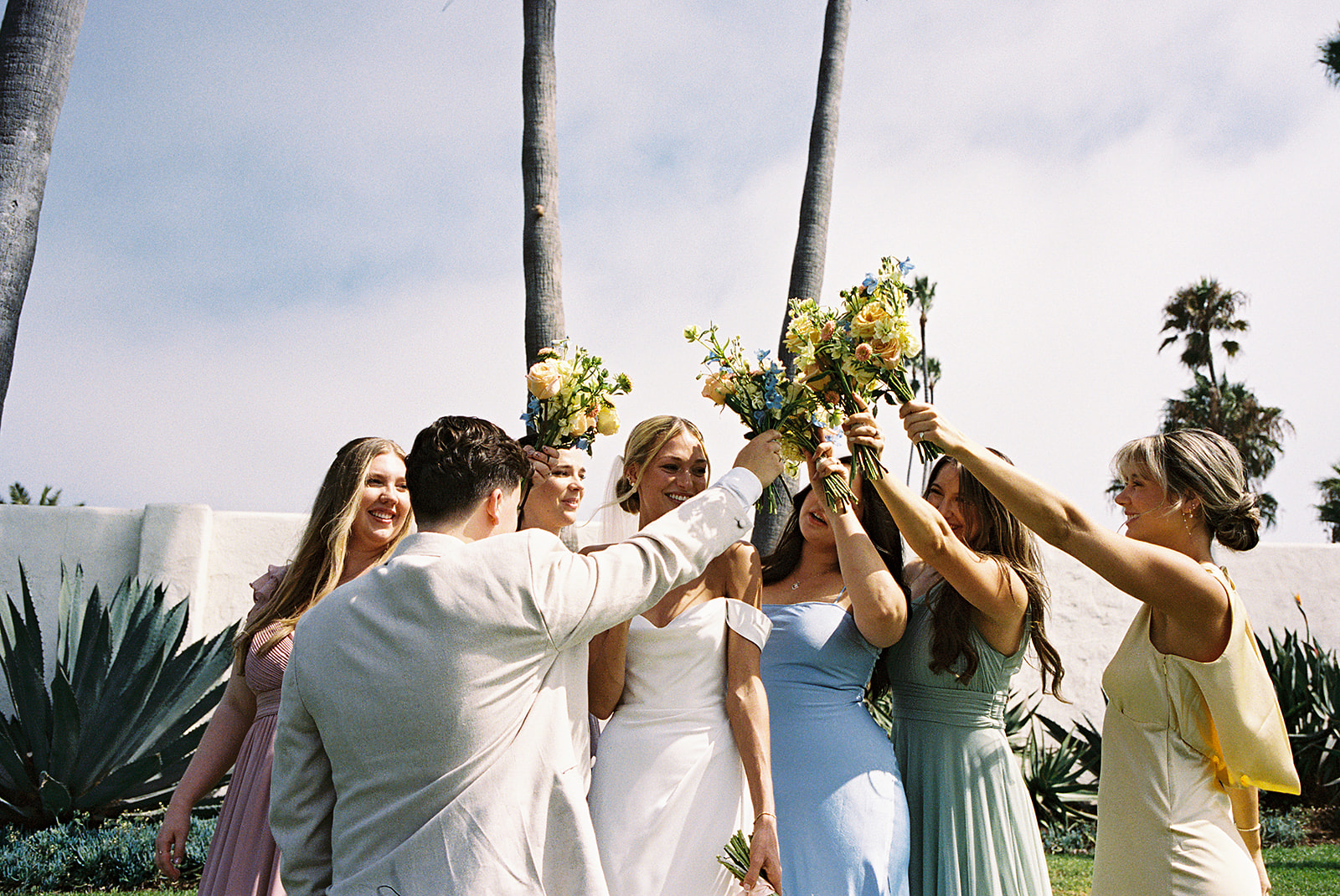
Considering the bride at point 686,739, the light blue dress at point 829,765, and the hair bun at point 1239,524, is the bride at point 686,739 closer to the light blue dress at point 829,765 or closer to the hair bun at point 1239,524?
the light blue dress at point 829,765

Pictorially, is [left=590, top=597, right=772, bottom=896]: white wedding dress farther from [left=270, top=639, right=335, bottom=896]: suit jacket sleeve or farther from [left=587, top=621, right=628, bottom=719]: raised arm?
[left=270, top=639, right=335, bottom=896]: suit jacket sleeve

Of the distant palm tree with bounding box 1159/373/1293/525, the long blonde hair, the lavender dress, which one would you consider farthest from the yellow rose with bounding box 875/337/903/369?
the distant palm tree with bounding box 1159/373/1293/525

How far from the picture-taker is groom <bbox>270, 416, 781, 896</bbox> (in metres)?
2.28

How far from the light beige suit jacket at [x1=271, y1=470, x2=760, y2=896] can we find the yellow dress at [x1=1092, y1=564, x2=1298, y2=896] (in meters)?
1.74

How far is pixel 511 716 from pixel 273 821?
0.71 meters

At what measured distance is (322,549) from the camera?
380 centimetres

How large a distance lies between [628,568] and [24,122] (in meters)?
4.95

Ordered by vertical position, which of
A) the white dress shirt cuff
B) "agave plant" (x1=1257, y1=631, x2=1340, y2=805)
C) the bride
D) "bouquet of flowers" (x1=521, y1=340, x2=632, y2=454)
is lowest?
"agave plant" (x1=1257, y1=631, x2=1340, y2=805)

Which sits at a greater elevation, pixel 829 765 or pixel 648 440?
pixel 648 440

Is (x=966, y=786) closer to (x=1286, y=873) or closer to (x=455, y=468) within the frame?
(x=455, y=468)

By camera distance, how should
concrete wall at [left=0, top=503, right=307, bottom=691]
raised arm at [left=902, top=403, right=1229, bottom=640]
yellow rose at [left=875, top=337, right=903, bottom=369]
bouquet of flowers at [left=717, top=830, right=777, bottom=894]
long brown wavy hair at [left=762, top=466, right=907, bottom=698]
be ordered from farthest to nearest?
concrete wall at [left=0, top=503, right=307, bottom=691] < long brown wavy hair at [left=762, top=466, right=907, bottom=698] < yellow rose at [left=875, top=337, right=903, bottom=369] < bouquet of flowers at [left=717, top=830, right=777, bottom=894] < raised arm at [left=902, top=403, right=1229, bottom=640]

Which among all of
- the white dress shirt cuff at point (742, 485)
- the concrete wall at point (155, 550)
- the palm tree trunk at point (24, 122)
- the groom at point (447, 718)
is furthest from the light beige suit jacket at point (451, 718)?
the concrete wall at point (155, 550)

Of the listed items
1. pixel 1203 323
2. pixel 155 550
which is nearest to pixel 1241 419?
pixel 1203 323

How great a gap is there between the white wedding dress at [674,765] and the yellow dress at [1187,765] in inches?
46.1
